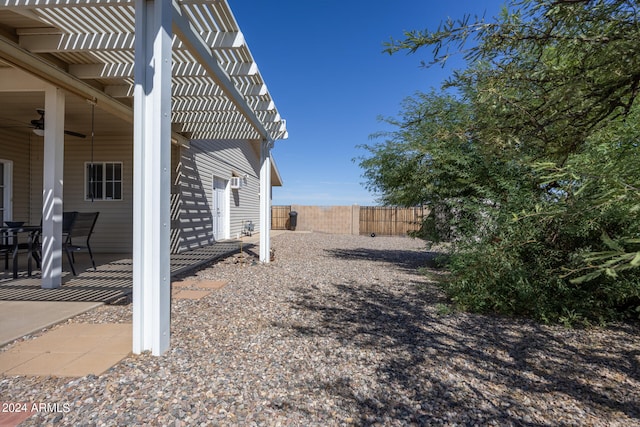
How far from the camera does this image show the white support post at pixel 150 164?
2.54 meters

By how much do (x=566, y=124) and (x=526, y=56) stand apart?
0.52 m

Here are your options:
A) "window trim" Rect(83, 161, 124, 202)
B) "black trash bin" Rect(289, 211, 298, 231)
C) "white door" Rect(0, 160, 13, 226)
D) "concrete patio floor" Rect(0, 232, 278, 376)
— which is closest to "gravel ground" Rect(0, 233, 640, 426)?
"concrete patio floor" Rect(0, 232, 278, 376)

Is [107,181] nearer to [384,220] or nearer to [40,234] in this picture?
[40,234]

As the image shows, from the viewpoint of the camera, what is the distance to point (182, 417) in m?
1.86

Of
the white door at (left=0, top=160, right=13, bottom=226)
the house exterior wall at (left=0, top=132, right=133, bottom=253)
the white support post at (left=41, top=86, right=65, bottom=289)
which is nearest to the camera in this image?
the white support post at (left=41, top=86, right=65, bottom=289)

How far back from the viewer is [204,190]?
32.1 feet

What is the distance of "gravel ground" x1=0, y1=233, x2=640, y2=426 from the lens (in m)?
1.93

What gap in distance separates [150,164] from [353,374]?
210 cm

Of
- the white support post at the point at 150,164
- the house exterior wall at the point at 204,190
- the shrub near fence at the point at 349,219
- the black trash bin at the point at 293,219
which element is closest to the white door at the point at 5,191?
the house exterior wall at the point at 204,190

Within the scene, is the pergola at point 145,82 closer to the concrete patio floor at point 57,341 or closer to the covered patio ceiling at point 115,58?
the covered patio ceiling at point 115,58

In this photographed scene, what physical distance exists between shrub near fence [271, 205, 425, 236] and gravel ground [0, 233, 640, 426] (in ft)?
45.1

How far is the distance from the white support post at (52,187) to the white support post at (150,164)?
2.72 m

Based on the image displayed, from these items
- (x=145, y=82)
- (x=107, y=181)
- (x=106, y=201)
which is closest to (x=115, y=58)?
(x=145, y=82)

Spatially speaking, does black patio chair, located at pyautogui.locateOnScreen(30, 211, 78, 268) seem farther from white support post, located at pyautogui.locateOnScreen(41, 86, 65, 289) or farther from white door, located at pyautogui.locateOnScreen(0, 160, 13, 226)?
white door, located at pyautogui.locateOnScreen(0, 160, 13, 226)
